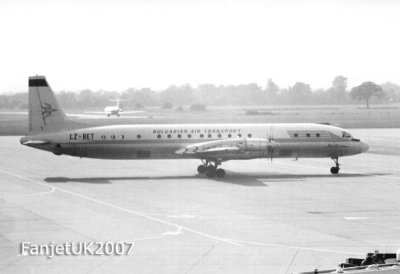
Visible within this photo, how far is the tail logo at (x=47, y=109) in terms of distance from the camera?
1810 inches

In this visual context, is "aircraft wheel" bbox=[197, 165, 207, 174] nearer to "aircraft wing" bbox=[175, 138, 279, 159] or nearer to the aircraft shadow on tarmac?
the aircraft shadow on tarmac

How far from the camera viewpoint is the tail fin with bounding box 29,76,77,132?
45812mm

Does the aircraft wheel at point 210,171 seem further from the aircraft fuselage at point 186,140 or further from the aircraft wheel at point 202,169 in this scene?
the aircraft wheel at point 202,169

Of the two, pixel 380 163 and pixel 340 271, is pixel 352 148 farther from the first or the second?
pixel 340 271

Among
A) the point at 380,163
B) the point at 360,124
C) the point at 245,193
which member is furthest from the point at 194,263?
the point at 360,124

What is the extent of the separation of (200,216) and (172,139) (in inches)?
648

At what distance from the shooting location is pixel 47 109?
4612 centimetres

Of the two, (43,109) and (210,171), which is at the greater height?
(43,109)

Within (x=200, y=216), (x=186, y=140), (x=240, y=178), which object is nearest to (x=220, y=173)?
(x=240, y=178)

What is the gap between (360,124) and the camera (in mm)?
122500

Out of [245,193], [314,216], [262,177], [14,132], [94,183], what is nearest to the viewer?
[314,216]

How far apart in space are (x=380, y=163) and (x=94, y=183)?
26.4 metres

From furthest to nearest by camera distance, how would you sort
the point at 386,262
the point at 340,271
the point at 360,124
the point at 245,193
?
the point at 360,124, the point at 245,193, the point at 386,262, the point at 340,271

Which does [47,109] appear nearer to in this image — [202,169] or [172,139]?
[172,139]
